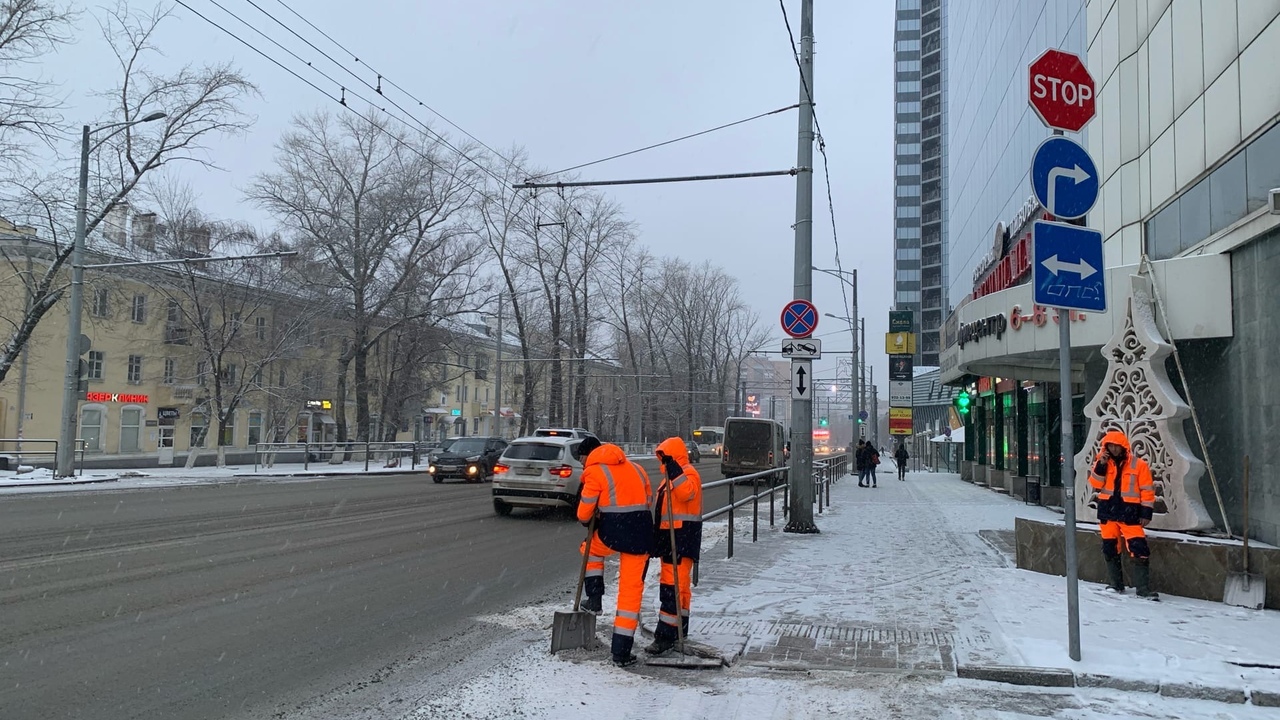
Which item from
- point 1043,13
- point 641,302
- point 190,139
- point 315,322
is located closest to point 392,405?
point 315,322

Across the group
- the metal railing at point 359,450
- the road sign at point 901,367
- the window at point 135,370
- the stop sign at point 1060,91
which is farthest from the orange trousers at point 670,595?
the window at point 135,370

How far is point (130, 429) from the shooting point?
4659 cm

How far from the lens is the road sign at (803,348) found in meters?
13.0

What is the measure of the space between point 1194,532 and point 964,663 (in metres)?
4.91

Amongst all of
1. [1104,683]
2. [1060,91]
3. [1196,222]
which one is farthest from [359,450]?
[1104,683]

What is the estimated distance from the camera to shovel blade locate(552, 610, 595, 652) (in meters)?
6.29

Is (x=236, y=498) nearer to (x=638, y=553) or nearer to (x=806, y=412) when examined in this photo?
(x=806, y=412)

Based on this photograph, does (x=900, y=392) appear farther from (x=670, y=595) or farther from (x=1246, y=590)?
(x=670, y=595)

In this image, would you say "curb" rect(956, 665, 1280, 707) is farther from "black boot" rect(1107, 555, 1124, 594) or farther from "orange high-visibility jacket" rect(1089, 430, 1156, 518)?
"black boot" rect(1107, 555, 1124, 594)

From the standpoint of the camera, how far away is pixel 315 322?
1577 inches

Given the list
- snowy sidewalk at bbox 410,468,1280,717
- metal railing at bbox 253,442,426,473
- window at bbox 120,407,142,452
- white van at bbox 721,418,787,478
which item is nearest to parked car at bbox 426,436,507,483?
metal railing at bbox 253,442,426,473

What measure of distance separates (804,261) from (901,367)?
24909mm

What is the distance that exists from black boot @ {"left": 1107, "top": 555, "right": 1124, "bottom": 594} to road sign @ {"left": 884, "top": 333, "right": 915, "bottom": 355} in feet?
92.5

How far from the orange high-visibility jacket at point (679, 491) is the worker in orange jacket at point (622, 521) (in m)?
0.25
